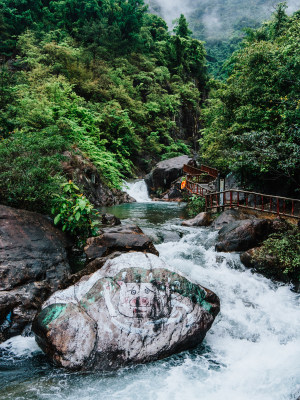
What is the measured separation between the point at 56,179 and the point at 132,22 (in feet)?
95.2

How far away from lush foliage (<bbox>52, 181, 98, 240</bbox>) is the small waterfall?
483 inches

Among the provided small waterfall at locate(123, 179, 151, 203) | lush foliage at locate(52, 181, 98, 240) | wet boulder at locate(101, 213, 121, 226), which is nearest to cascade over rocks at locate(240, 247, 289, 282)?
lush foliage at locate(52, 181, 98, 240)

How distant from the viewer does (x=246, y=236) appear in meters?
7.50

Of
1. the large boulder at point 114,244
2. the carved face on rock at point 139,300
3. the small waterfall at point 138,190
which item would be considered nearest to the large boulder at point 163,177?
the small waterfall at point 138,190

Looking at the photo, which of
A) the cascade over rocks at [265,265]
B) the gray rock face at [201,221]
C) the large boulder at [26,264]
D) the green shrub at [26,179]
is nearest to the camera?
the large boulder at [26,264]

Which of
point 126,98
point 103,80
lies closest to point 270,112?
point 126,98

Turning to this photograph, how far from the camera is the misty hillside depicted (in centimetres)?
7131

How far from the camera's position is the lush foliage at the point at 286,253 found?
594cm

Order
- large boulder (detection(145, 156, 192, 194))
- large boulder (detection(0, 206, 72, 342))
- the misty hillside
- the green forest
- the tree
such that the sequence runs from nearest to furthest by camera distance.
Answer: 1. large boulder (detection(0, 206, 72, 342))
2. the green forest
3. large boulder (detection(145, 156, 192, 194))
4. the tree
5. the misty hillside

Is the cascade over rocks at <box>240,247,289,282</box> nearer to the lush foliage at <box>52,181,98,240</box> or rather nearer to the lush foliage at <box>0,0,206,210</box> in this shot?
the lush foliage at <box>52,181,98,240</box>

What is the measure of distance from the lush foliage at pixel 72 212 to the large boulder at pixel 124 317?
1.82m

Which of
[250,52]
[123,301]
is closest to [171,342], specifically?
[123,301]

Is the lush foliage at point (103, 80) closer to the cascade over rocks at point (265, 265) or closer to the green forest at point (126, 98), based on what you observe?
the green forest at point (126, 98)

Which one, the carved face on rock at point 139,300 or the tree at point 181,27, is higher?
the tree at point 181,27
